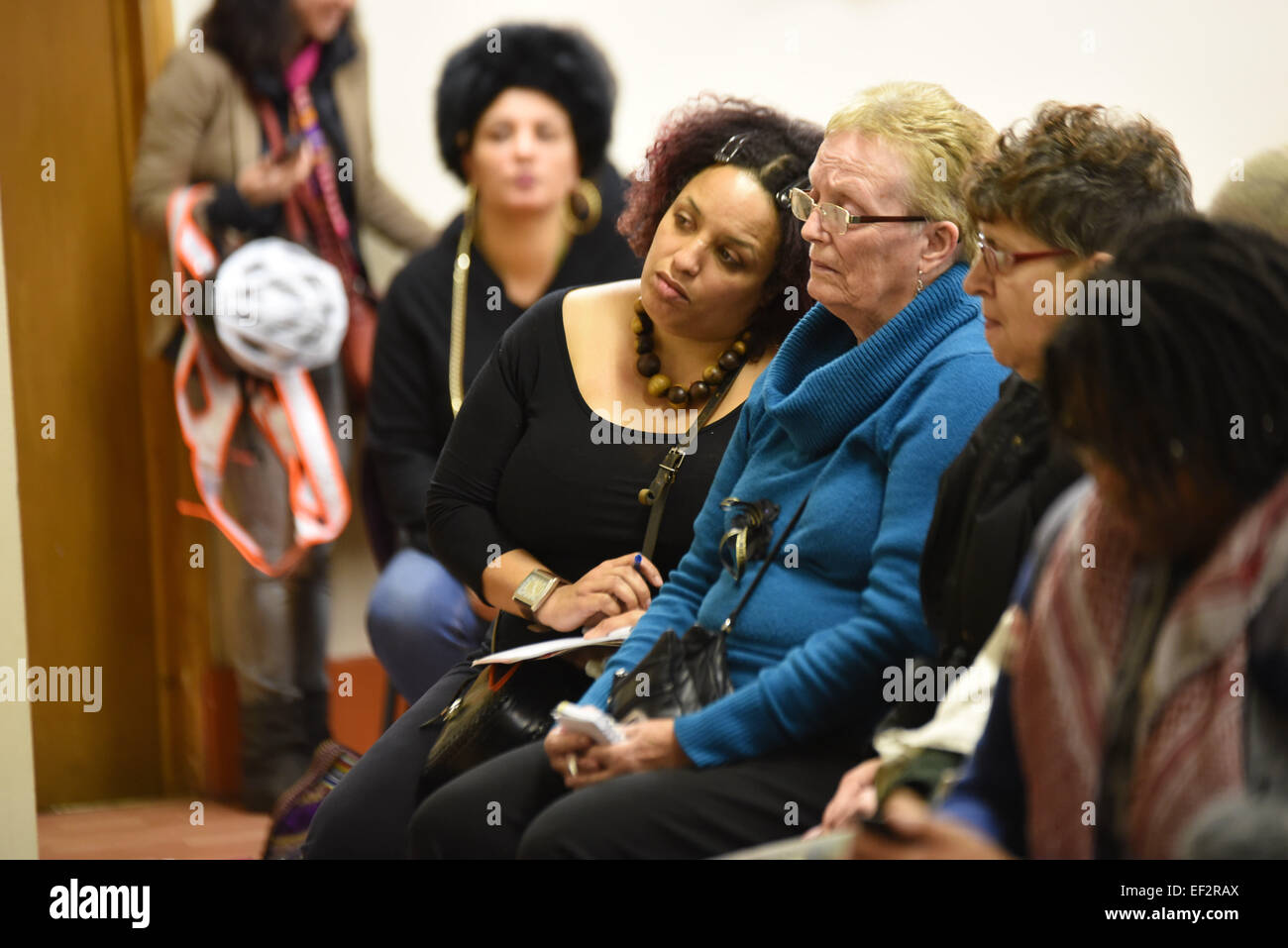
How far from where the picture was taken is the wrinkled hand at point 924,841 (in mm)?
1236

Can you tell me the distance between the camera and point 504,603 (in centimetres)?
217

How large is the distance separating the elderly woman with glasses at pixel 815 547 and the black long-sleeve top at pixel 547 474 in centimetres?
20

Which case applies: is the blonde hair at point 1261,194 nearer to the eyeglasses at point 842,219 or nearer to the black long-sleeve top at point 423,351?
the eyeglasses at point 842,219

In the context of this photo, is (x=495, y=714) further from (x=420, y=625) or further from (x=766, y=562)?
(x=420, y=625)

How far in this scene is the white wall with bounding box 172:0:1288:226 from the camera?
2809 millimetres

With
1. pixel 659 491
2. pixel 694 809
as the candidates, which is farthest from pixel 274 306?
pixel 694 809

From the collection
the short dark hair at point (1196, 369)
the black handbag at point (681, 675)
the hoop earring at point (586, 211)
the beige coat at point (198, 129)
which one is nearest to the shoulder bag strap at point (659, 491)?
the black handbag at point (681, 675)

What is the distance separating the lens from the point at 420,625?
2.85m

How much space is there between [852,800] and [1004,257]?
2.04 feet

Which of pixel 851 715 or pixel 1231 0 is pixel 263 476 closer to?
pixel 851 715

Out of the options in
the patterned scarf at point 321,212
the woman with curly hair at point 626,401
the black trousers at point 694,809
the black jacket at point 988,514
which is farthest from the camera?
the patterned scarf at point 321,212

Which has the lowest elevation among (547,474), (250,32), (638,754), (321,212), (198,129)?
(638,754)
